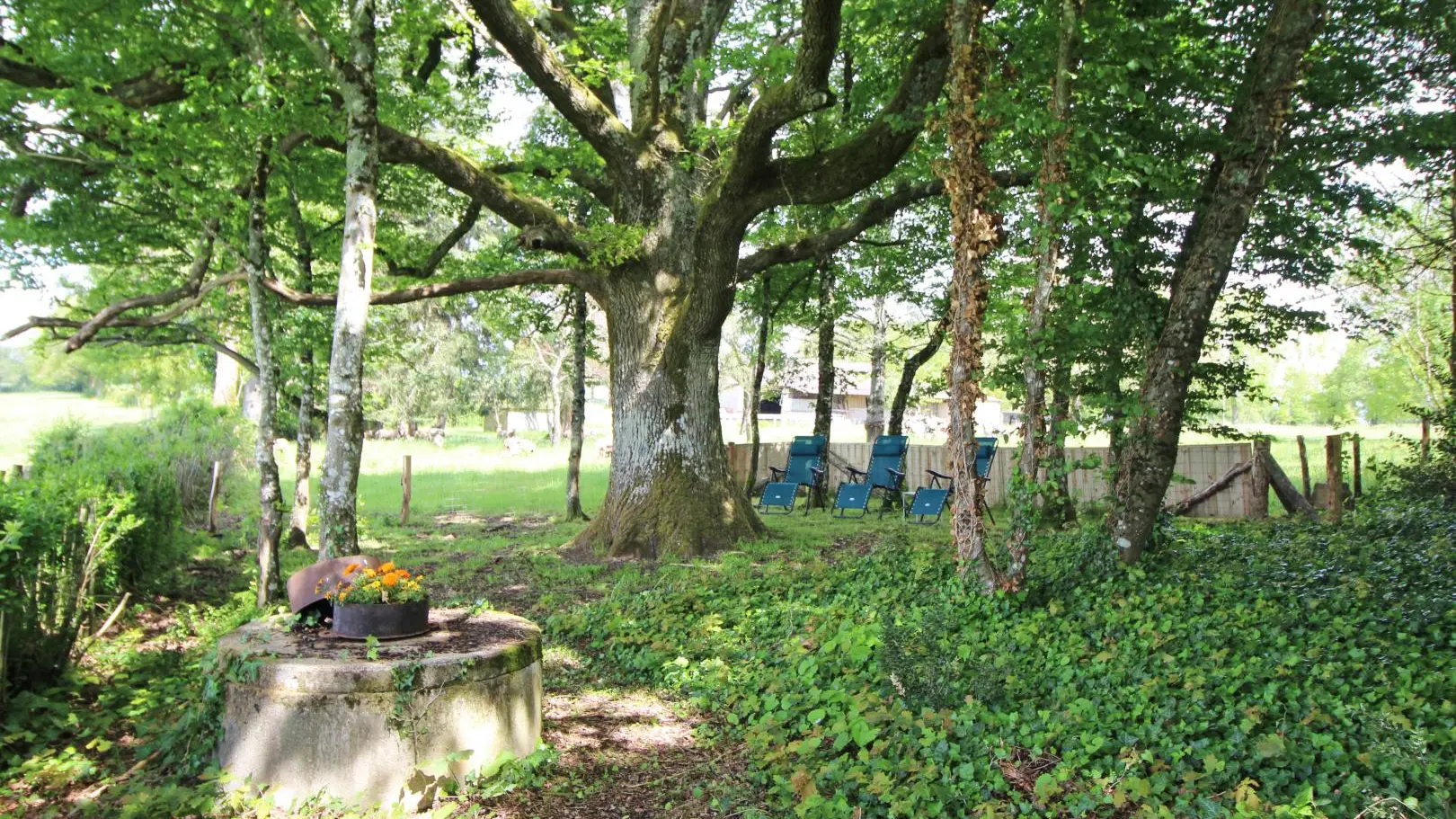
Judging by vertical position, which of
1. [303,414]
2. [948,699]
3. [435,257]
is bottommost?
[948,699]

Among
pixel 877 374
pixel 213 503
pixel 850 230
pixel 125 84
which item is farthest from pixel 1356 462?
pixel 213 503

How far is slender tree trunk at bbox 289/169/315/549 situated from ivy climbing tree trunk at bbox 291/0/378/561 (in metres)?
3.05

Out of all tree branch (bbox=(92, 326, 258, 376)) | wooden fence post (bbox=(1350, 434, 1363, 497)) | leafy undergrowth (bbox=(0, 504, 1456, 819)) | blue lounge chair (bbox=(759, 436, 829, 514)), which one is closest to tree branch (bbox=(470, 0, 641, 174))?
tree branch (bbox=(92, 326, 258, 376))

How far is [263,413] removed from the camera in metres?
7.12

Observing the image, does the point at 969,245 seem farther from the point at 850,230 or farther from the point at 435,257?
the point at 435,257

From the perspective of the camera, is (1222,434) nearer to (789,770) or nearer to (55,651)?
(789,770)

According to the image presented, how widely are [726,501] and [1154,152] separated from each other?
5602 millimetres

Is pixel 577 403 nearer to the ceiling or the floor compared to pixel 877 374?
nearer to the floor

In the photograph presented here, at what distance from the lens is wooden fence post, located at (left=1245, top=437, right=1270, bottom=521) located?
11125 millimetres

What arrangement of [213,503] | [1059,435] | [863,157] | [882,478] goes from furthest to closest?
1. [882,478]
2. [213,503]
3. [863,157]
4. [1059,435]

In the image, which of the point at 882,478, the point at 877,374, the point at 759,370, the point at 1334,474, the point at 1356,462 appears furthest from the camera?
the point at 877,374


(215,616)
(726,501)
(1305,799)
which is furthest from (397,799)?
(726,501)

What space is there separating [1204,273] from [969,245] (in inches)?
66.2

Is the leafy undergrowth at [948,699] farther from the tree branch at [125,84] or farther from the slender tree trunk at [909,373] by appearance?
the slender tree trunk at [909,373]
